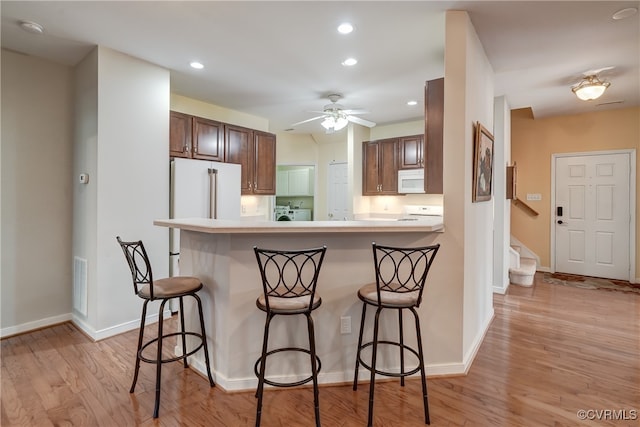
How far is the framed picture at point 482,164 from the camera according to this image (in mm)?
2662

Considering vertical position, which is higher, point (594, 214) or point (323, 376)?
point (594, 214)

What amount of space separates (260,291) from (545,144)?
5895mm

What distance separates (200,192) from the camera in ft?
12.5

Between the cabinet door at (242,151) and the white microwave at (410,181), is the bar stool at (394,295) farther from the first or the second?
the white microwave at (410,181)

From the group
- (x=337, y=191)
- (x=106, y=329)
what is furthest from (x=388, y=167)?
(x=106, y=329)

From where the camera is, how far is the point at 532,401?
2.10 m

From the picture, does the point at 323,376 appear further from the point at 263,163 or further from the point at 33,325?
the point at 263,163

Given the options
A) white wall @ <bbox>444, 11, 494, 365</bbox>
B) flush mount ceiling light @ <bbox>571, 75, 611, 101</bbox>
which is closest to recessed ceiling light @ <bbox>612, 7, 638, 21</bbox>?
white wall @ <bbox>444, 11, 494, 365</bbox>

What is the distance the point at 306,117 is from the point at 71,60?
3.28m

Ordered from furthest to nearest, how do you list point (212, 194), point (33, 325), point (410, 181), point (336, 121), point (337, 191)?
point (337, 191) → point (410, 181) → point (336, 121) → point (212, 194) → point (33, 325)

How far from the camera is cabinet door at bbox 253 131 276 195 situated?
16.0 feet

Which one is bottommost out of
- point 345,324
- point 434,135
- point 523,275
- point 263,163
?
point 523,275

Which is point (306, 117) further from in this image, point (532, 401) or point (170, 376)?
point (532, 401)

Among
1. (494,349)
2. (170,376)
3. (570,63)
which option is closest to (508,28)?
(570,63)
